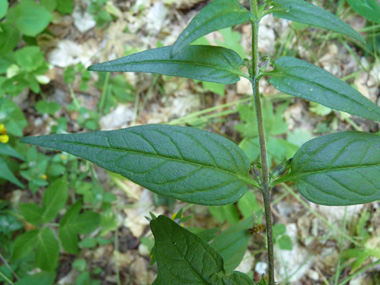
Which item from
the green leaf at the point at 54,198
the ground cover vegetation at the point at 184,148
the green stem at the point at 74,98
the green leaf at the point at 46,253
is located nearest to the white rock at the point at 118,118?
the ground cover vegetation at the point at 184,148

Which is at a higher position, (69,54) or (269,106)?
(69,54)

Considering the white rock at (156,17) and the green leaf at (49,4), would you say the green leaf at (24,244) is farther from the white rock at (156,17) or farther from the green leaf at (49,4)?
the white rock at (156,17)

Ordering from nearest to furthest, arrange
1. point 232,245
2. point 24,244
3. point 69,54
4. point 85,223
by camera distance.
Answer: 1. point 232,245
2. point 24,244
3. point 85,223
4. point 69,54

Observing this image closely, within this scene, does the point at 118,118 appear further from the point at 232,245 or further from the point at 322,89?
the point at 322,89

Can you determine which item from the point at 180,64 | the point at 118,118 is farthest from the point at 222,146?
the point at 118,118

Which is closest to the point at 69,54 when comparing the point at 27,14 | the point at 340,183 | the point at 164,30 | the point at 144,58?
the point at 27,14

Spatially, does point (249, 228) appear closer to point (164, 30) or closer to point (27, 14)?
point (164, 30)
